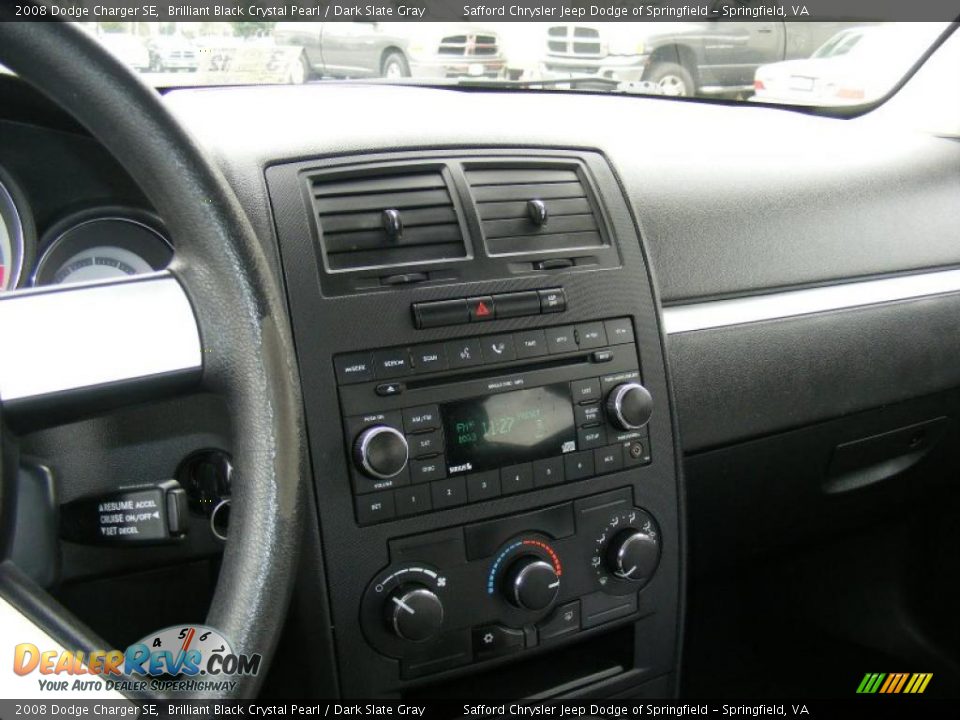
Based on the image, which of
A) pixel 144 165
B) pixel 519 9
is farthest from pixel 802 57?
pixel 144 165

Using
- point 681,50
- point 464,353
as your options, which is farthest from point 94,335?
point 681,50

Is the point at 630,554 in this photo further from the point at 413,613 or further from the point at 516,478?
the point at 413,613

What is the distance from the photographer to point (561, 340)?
1.36m

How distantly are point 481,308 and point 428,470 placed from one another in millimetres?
201

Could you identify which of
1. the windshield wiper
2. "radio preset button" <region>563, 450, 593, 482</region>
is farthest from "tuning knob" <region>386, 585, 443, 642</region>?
the windshield wiper

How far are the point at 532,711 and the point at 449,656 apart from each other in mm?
169

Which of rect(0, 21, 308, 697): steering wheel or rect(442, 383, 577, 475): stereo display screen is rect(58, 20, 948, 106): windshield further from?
rect(442, 383, 577, 475): stereo display screen

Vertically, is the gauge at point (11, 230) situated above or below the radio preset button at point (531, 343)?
above

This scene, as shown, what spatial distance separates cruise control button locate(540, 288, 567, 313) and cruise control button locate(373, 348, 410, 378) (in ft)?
0.64

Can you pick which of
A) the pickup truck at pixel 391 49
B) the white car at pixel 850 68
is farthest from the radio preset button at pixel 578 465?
the white car at pixel 850 68

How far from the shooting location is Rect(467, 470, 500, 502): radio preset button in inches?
50.9

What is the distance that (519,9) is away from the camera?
171cm

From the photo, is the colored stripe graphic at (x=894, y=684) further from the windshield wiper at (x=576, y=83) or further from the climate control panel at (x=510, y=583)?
the windshield wiper at (x=576, y=83)

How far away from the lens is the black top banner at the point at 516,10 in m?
1.40
